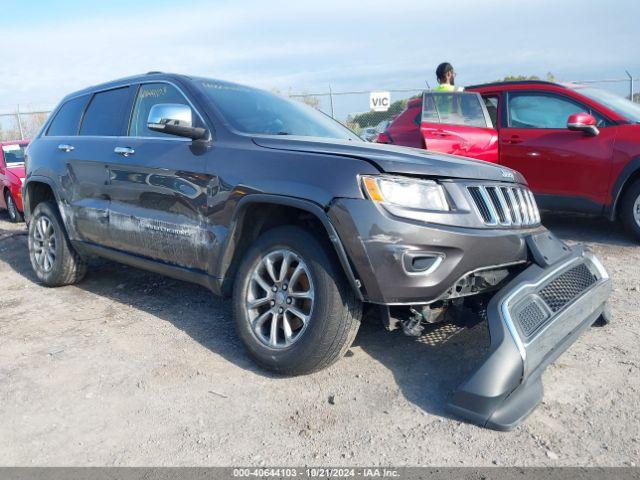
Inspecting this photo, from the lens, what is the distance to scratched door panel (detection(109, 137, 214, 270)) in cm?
366

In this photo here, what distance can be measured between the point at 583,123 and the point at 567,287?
10.9 ft

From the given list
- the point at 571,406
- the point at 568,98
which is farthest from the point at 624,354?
the point at 568,98

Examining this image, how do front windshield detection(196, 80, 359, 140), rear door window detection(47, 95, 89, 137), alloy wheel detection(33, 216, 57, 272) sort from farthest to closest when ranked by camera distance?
alloy wheel detection(33, 216, 57, 272), rear door window detection(47, 95, 89, 137), front windshield detection(196, 80, 359, 140)

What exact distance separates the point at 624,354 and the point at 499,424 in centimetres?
128

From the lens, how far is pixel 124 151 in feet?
13.9

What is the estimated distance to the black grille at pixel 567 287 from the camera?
2.99 m

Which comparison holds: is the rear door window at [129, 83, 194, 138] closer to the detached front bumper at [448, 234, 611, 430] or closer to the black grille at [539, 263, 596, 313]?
the detached front bumper at [448, 234, 611, 430]

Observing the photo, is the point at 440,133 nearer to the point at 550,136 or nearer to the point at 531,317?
the point at 550,136

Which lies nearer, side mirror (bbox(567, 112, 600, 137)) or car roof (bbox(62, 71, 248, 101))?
car roof (bbox(62, 71, 248, 101))

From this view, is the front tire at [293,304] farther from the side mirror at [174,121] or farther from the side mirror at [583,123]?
the side mirror at [583,123]

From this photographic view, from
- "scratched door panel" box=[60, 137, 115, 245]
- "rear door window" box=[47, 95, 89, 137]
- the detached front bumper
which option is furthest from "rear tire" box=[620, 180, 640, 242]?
"rear door window" box=[47, 95, 89, 137]

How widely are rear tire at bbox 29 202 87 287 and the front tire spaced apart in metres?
2.49

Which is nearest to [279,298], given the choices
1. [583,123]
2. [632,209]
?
[583,123]

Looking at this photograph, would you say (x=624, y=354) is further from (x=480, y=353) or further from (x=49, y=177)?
(x=49, y=177)
